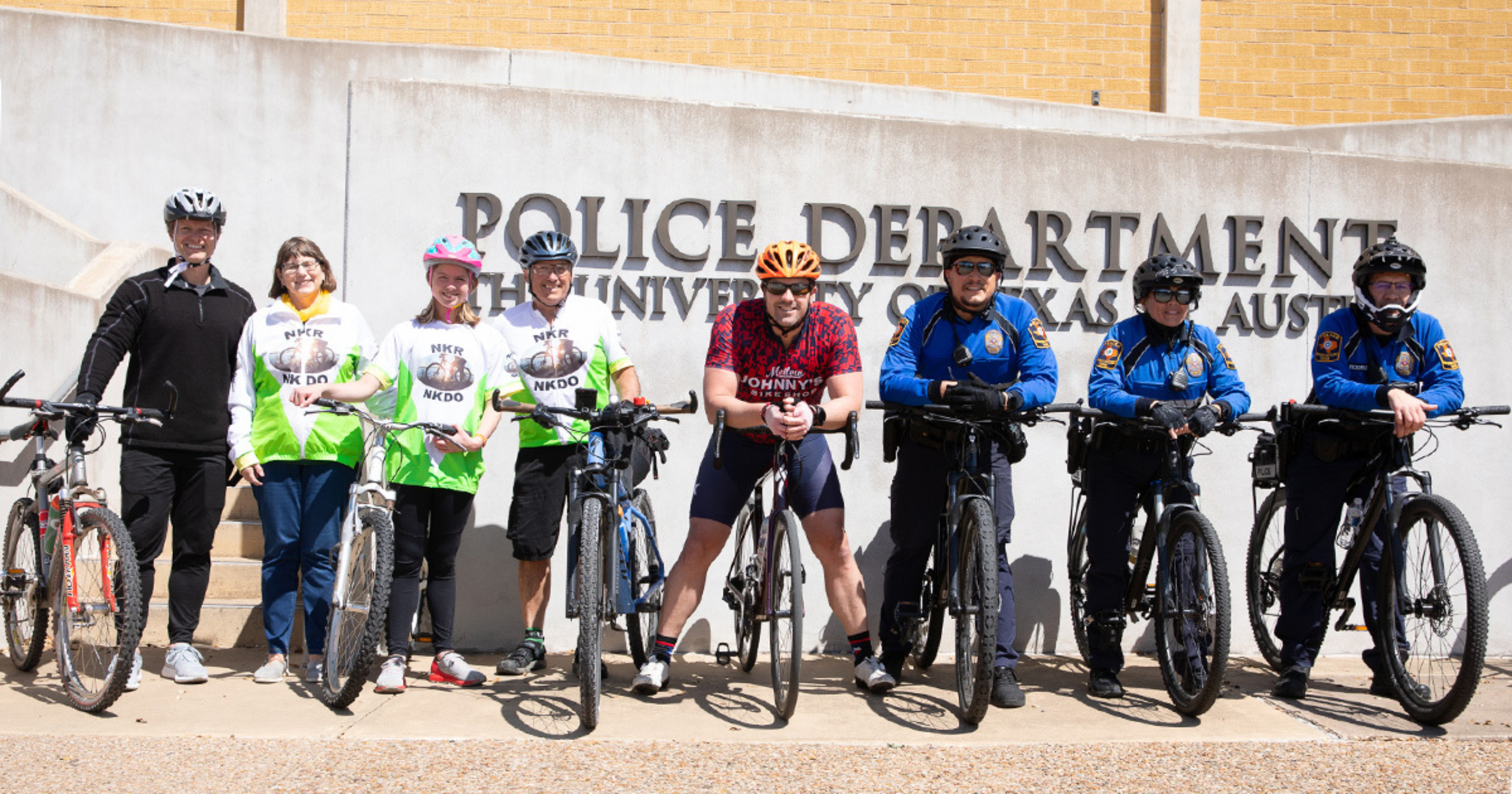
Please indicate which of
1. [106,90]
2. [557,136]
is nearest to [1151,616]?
→ [557,136]

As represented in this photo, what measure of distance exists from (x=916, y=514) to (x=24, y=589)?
3.73m

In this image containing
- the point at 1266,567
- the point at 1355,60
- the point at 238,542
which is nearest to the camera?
the point at 1266,567

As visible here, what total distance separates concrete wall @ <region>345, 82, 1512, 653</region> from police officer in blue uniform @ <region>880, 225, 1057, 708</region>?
44.1 inches

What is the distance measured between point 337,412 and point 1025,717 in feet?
9.61

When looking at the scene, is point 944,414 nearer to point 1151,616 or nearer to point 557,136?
point 1151,616

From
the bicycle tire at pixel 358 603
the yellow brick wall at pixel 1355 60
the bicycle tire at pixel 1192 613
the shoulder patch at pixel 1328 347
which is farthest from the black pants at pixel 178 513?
the yellow brick wall at pixel 1355 60

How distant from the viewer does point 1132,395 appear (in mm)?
5367

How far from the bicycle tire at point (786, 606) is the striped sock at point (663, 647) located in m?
0.55

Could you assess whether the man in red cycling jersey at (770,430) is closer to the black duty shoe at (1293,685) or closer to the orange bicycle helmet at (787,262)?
the orange bicycle helmet at (787,262)

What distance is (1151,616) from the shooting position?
5.40 metres

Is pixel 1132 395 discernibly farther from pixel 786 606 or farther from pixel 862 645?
pixel 786 606

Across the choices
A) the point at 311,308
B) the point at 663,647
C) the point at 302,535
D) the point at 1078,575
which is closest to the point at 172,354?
the point at 311,308

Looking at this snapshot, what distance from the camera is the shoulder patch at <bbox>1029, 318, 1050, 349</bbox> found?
537 centimetres

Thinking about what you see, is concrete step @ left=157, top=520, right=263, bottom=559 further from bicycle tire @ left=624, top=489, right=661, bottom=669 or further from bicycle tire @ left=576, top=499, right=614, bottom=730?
bicycle tire @ left=576, top=499, right=614, bottom=730
